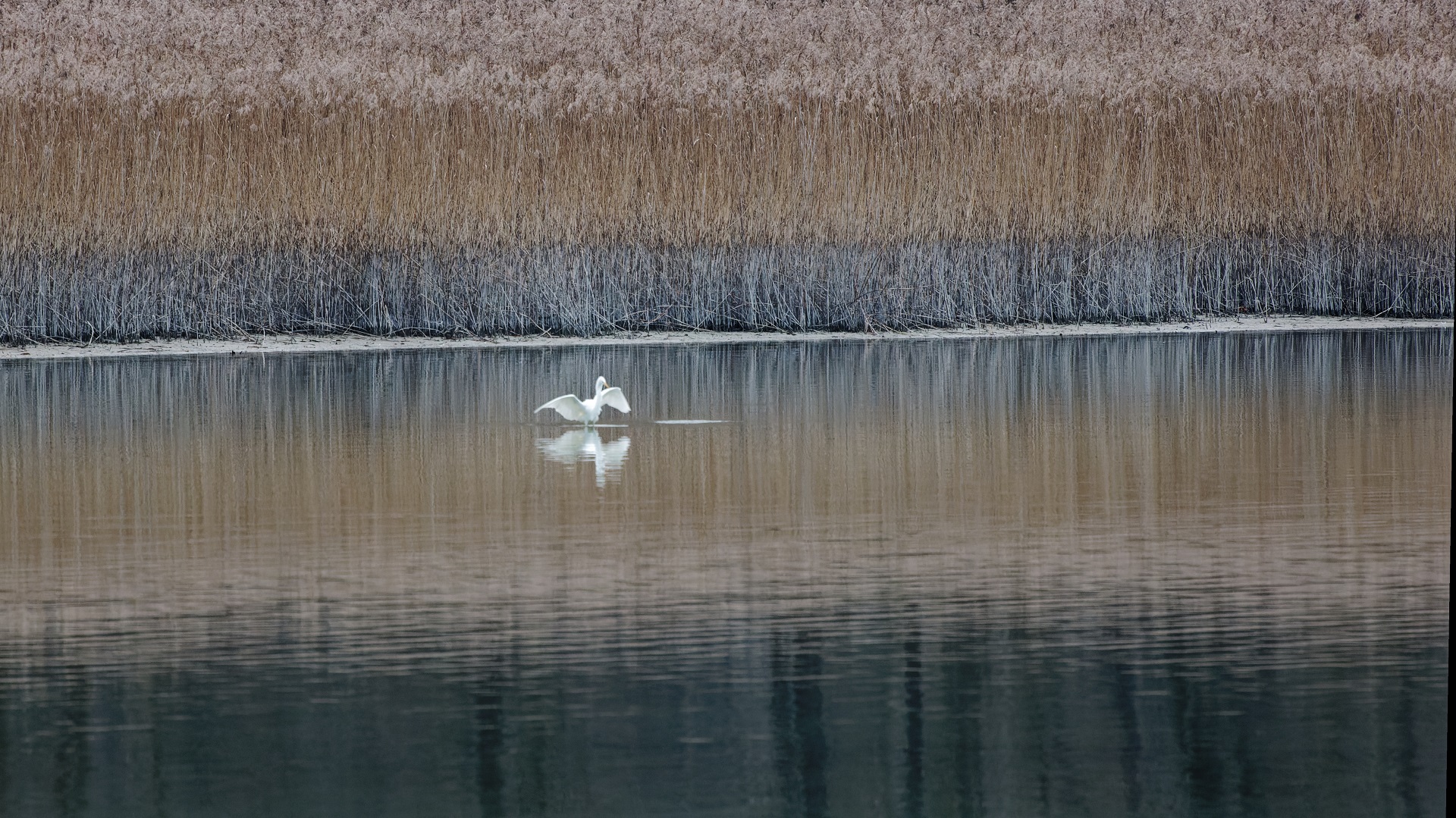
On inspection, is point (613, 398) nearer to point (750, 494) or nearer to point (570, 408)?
point (570, 408)

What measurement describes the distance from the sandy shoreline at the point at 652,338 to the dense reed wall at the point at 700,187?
140 mm

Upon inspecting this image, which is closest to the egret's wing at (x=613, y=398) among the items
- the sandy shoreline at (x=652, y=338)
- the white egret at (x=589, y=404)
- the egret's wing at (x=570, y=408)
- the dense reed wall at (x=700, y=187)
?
the white egret at (x=589, y=404)

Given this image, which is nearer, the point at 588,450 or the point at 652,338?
the point at 588,450

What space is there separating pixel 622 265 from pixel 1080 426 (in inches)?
255

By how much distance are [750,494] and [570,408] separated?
248 cm

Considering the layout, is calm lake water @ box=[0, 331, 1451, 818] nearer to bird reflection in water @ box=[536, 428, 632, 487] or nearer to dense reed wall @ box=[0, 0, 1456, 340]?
bird reflection in water @ box=[536, 428, 632, 487]

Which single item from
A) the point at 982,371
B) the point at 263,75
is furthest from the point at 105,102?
the point at 982,371

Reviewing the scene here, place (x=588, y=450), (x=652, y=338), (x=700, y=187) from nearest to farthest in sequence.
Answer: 1. (x=588, y=450)
2. (x=652, y=338)
3. (x=700, y=187)

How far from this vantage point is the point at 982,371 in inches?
489

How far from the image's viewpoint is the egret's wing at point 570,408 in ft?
31.6

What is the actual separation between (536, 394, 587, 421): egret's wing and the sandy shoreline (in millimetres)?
5128

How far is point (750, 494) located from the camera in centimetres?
735

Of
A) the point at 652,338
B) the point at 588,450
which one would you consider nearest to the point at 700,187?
the point at 652,338

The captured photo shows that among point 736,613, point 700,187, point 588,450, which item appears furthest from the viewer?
point 700,187
